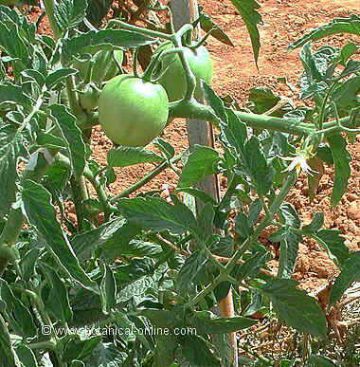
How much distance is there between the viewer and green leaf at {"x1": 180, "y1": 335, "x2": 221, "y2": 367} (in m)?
1.34

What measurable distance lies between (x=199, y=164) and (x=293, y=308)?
253 millimetres

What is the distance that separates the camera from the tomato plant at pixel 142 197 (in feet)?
3.52

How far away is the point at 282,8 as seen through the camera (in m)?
4.67

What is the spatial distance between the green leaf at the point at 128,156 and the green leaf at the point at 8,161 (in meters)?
0.43

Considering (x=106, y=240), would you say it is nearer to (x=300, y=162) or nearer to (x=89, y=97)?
(x=89, y=97)

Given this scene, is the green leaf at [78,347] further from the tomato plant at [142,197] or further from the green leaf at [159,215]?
the green leaf at [159,215]

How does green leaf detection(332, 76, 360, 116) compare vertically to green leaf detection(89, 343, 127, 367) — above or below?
above

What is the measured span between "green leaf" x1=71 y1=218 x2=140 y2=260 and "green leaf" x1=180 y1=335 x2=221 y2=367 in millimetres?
168

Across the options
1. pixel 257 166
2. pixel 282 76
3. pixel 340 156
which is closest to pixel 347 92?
pixel 340 156

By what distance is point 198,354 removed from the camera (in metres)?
1.35

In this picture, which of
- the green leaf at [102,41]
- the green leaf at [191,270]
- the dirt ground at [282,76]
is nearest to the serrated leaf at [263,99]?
the green leaf at [191,270]

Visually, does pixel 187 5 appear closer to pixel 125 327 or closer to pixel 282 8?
pixel 125 327

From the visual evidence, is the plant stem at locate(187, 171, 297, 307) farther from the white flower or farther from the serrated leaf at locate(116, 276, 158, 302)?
the serrated leaf at locate(116, 276, 158, 302)
